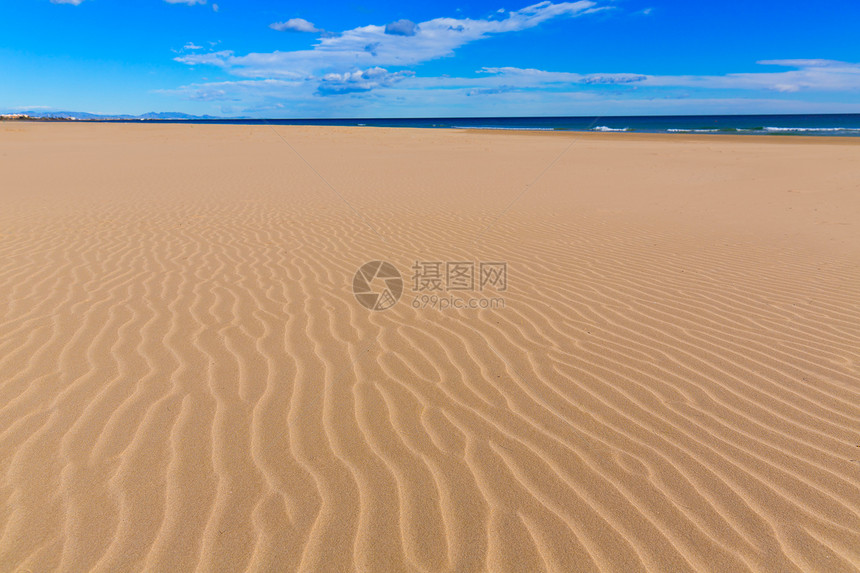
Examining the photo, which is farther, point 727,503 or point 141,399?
point 141,399

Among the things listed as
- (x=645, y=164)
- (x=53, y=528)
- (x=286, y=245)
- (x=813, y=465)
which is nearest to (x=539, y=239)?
(x=286, y=245)

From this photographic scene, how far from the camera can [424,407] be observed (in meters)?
3.10

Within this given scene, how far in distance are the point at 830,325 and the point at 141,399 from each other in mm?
5235

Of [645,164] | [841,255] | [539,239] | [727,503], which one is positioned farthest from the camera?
Result: [645,164]

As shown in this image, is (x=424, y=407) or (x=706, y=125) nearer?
(x=424, y=407)

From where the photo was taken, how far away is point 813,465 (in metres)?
2.59

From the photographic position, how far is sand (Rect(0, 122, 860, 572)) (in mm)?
2152

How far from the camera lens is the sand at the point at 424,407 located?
7.06ft

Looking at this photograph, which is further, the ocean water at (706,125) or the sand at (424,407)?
the ocean water at (706,125)

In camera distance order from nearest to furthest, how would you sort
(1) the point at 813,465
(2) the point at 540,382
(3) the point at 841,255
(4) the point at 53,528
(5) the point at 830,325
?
(4) the point at 53,528
(1) the point at 813,465
(2) the point at 540,382
(5) the point at 830,325
(3) the point at 841,255

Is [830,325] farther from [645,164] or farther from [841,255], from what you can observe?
[645,164]

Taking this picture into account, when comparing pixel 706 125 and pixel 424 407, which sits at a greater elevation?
pixel 424 407

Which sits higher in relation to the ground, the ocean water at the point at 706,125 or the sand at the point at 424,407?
the sand at the point at 424,407

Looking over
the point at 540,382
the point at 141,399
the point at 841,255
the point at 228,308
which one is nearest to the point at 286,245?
the point at 228,308
